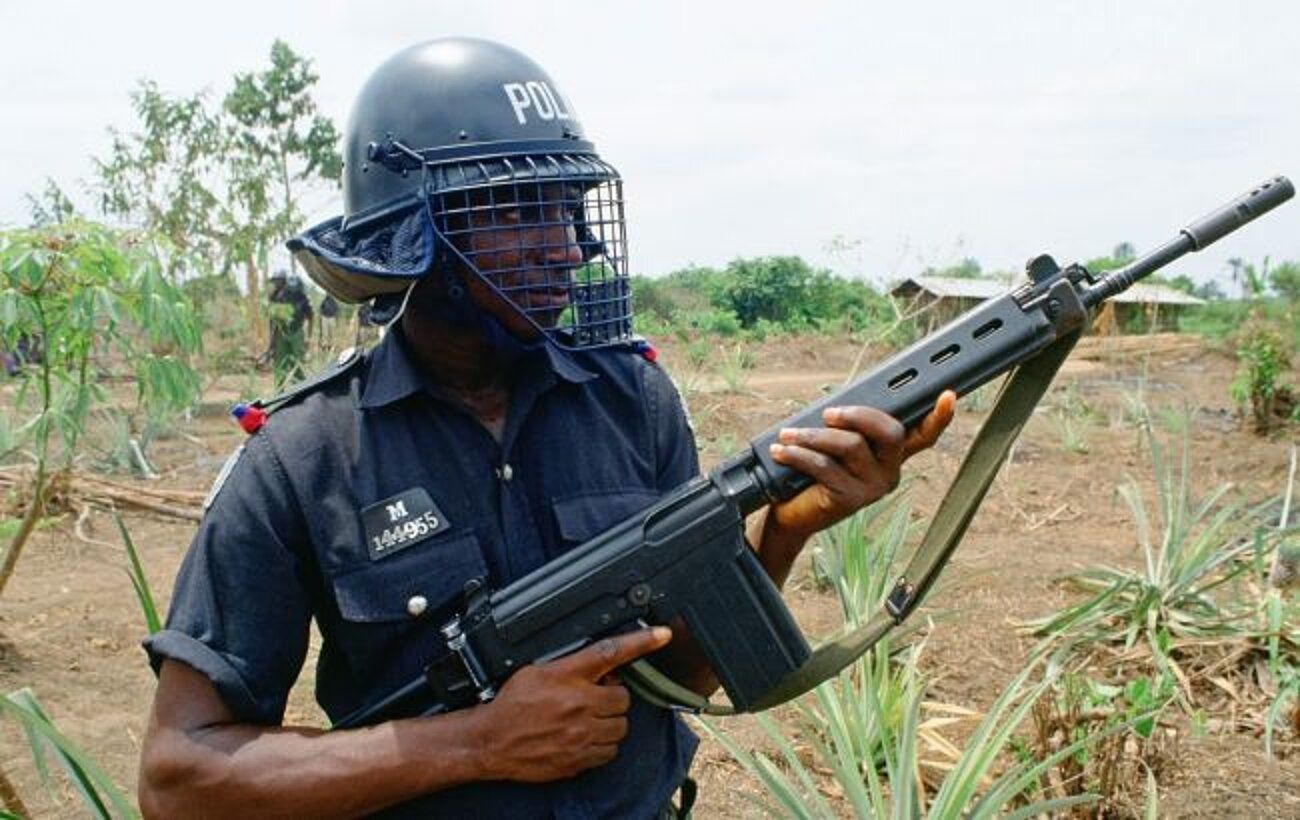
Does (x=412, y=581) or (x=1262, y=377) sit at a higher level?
(x=412, y=581)

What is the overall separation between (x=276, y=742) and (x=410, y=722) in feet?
0.54

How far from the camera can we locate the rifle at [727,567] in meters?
1.49

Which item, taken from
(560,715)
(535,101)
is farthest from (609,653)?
(535,101)

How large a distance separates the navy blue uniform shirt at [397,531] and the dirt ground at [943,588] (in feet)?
5.41

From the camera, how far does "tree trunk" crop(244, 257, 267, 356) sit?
13656 mm

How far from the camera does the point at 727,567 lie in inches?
61.6

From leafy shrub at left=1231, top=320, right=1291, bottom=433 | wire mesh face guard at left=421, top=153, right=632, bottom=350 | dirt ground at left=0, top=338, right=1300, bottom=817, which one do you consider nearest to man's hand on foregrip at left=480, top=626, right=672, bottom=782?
wire mesh face guard at left=421, top=153, right=632, bottom=350

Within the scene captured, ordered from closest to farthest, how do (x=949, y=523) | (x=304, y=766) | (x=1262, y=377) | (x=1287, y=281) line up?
(x=304, y=766) < (x=949, y=523) < (x=1262, y=377) < (x=1287, y=281)

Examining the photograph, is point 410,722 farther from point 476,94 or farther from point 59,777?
point 59,777

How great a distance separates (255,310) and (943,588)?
11.9 metres

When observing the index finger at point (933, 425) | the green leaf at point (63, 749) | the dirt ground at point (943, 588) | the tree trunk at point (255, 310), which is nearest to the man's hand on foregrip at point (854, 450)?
the index finger at point (933, 425)

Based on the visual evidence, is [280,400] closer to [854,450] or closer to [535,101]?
[535,101]

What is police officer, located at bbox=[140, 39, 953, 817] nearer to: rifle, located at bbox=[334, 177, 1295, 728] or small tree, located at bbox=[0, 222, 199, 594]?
rifle, located at bbox=[334, 177, 1295, 728]

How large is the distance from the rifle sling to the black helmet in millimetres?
544
